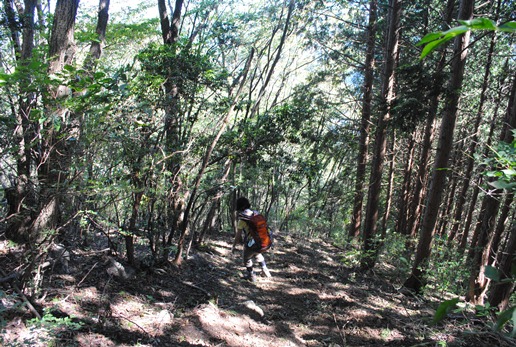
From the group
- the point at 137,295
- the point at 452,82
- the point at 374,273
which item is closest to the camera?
the point at 137,295

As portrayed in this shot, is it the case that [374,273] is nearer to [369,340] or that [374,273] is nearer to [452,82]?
[369,340]

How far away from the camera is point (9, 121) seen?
3.49 m

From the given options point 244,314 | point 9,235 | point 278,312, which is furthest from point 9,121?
point 278,312

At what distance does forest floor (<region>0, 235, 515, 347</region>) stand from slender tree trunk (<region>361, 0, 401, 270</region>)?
3.09ft

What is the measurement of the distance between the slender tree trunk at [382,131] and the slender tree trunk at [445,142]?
1122mm

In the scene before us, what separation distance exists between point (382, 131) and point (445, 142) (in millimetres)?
1592

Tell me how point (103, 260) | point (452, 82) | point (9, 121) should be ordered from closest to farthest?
point (9, 121), point (103, 260), point (452, 82)

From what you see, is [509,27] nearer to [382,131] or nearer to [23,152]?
[23,152]

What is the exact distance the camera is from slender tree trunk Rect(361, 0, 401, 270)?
27.0ft

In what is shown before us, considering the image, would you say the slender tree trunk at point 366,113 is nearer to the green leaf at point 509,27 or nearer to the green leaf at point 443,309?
the green leaf at point 443,309

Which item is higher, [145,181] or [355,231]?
[145,181]

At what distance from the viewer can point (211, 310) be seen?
5242mm

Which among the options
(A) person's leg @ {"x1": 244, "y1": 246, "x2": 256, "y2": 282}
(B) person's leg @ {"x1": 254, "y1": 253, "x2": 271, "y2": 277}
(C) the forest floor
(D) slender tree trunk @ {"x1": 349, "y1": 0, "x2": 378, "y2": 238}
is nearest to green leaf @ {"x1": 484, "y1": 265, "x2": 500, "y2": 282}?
(C) the forest floor

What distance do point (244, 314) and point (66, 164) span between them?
347 centimetres
